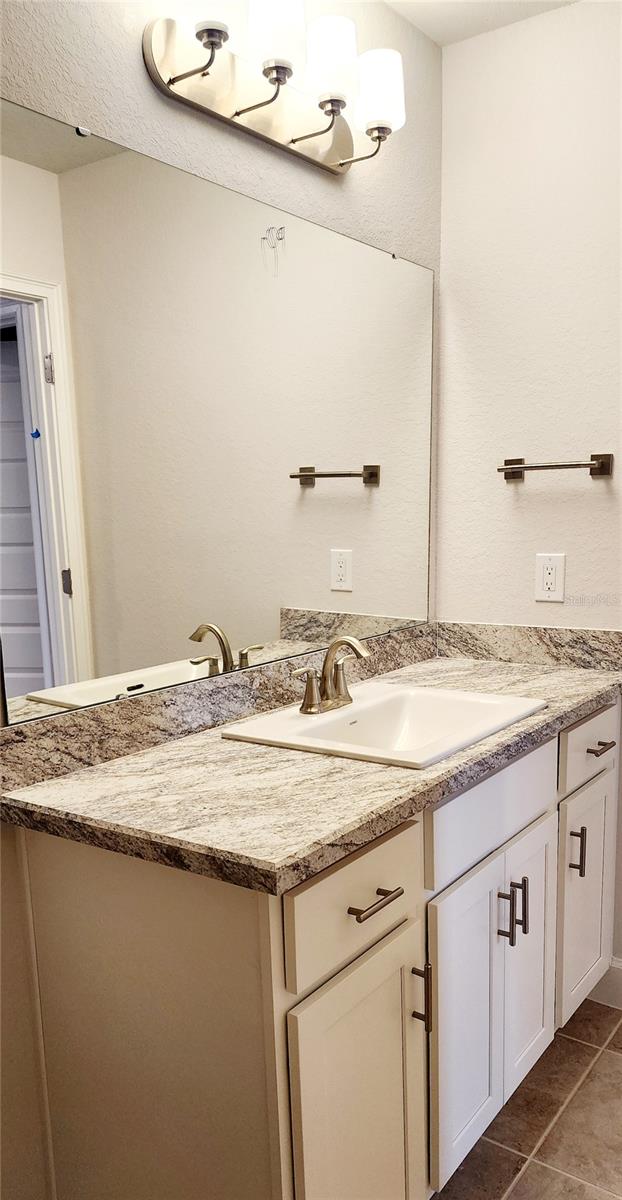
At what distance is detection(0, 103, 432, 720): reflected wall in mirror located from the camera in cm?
136

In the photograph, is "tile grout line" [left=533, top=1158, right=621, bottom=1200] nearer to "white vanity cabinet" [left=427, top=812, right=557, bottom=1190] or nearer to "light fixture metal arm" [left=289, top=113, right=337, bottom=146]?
"white vanity cabinet" [left=427, top=812, right=557, bottom=1190]

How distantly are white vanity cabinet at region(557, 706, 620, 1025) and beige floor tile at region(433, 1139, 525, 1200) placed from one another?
0.95 ft

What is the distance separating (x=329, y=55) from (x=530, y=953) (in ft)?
5.91

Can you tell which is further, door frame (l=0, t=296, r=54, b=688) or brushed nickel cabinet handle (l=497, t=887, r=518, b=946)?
brushed nickel cabinet handle (l=497, t=887, r=518, b=946)

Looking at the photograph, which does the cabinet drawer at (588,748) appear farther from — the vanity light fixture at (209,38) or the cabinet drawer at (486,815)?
the vanity light fixture at (209,38)

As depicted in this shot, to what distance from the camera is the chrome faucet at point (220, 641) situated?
168 cm

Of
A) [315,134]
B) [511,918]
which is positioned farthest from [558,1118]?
[315,134]

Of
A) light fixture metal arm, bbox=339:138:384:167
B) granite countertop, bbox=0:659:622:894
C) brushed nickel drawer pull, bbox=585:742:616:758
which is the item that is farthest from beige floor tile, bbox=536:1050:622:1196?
light fixture metal arm, bbox=339:138:384:167

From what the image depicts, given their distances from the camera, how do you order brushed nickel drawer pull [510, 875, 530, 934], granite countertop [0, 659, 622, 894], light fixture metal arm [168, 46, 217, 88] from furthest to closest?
1. brushed nickel drawer pull [510, 875, 530, 934]
2. light fixture metal arm [168, 46, 217, 88]
3. granite countertop [0, 659, 622, 894]

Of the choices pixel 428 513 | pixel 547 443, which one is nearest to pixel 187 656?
pixel 428 513

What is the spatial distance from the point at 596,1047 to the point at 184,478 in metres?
1.61

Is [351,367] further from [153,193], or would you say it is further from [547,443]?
[153,193]

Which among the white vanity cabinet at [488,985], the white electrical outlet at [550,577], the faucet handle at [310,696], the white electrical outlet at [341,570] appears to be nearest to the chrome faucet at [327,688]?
the faucet handle at [310,696]

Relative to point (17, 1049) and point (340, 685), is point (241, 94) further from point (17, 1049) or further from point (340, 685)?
point (17, 1049)
